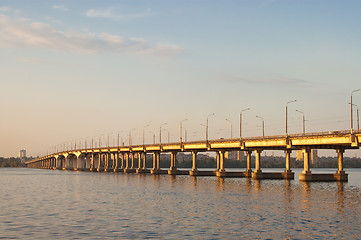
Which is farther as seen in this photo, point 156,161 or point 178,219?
point 156,161

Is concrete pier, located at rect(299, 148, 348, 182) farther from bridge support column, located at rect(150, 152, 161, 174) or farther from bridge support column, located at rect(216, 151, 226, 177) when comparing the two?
bridge support column, located at rect(150, 152, 161, 174)

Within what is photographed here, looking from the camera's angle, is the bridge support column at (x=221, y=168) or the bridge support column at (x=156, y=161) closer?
the bridge support column at (x=221, y=168)

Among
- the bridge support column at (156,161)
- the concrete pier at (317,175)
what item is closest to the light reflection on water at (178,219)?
the concrete pier at (317,175)

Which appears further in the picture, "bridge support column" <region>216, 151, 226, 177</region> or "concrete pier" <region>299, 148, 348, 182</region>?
"bridge support column" <region>216, 151, 226, 177</region>

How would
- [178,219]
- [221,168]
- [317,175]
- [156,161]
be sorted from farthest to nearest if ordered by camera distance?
[156,161] → [221,168] → [317,175] → [178,219]

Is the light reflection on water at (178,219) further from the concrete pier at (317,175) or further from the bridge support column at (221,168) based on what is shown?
the bridge support column at (221,168)

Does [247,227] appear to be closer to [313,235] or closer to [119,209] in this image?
[313,235]

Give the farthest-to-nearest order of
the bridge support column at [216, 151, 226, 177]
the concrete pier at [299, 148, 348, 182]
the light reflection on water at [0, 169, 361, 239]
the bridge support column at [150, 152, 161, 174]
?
the bridge support column at [150, 152, 161, 174], the bridge support column at [216, 151, 226, 177], the concrete pier at [299, 148, 348, 182], the light reflection on water at [0, 169, 361, 239]

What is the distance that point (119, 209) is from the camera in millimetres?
52094

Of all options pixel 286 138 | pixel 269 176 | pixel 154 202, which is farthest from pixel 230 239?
pixel 269 176

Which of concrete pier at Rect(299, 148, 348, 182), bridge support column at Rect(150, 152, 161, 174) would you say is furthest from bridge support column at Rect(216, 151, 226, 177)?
bridge support column at Rect(150, 152, 161, 174)

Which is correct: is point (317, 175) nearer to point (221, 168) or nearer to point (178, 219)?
point (221, 168)

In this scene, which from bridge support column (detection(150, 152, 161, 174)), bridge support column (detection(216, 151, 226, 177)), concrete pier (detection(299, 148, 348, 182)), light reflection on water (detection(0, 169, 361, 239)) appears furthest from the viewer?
bridge support column (detection(150, 152, 161, 174))

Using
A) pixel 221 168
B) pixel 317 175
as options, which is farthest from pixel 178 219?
pixel 221 168
